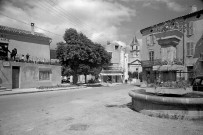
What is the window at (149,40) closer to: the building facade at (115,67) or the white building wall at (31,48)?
the white building wall at (31,48)

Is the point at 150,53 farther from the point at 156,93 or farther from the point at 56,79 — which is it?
the point at 156,93

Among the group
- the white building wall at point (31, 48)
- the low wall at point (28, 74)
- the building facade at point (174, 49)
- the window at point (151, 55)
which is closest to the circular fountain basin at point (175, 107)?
the building facade at point (174, 49)

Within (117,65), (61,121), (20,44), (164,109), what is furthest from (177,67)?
(117,65)

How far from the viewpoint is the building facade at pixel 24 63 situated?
20.6 meters

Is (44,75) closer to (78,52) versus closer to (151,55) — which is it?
(78,52)

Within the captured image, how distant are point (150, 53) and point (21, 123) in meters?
27.5

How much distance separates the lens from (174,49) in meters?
8.86

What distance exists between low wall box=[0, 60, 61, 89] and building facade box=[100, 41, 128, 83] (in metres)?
25.4

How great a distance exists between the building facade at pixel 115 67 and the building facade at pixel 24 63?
24857 mm

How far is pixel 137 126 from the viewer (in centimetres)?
534

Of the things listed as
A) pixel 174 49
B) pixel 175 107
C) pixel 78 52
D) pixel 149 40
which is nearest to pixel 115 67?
pixel 149 40

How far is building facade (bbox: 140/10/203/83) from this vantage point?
8531mm

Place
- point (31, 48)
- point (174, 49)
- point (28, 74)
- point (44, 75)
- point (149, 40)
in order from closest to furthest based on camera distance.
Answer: point (174, 49)
point (28, 74)
point (44, 75)
point (31, 48)
point (149, 40)

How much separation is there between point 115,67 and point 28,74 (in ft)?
A: 112
